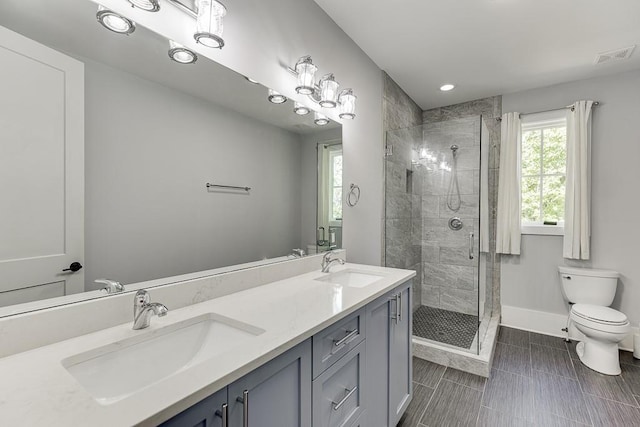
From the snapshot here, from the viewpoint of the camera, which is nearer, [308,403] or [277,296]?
[308,403]

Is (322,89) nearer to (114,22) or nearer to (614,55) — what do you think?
(114,22)

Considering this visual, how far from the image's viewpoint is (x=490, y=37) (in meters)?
2.29

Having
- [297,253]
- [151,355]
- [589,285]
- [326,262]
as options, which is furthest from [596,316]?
[151,355]

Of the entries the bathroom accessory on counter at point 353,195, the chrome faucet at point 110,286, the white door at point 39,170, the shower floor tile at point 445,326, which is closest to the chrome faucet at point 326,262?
the bathroom accessory on counter at point 353,195

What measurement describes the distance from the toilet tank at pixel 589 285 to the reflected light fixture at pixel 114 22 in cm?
386

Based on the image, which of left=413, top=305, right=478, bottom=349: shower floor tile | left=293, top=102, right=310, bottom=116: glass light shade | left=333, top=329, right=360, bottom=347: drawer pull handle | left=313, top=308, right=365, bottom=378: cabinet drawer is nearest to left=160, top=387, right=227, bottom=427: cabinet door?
left=313, top=308, right=365, bottom=378: cabinet drawer

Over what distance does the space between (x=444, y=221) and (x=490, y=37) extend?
5.98 ft

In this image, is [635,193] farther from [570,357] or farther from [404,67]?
[404,67]

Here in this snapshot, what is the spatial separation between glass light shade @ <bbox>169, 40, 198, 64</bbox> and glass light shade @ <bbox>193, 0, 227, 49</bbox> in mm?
65

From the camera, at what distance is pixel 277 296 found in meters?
1.36

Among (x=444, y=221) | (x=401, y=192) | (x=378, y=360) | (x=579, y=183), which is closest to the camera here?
(x=378, y=360)

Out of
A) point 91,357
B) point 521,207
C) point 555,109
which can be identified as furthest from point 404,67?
point 91,357

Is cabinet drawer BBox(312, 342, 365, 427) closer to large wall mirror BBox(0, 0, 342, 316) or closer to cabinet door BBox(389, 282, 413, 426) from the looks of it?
cabinet door BBox(389, 282, 413, 426)

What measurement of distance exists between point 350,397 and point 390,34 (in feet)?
8.14
